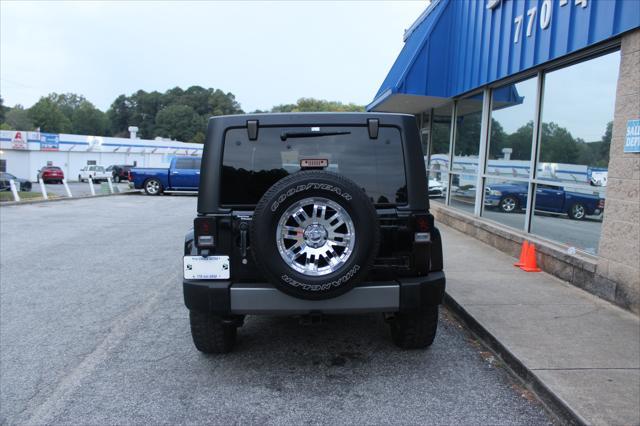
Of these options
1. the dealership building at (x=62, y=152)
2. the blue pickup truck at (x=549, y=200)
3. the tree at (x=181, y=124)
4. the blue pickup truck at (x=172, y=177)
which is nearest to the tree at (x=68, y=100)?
the tree at (x=181, y=124)

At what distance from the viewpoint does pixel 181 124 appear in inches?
4188

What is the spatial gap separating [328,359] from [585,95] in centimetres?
510

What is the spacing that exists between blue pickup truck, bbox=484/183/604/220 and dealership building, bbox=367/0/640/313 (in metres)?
0.02

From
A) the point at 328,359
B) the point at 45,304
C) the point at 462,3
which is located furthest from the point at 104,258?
the point at 462,3

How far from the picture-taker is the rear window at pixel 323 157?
3818 mm

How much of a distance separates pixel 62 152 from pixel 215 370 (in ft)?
169

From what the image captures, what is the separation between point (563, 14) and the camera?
6.60 metres

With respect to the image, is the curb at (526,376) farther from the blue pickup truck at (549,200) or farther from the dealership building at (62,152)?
the dealership building at (62,152)

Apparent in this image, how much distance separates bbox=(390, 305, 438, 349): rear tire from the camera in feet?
13.4

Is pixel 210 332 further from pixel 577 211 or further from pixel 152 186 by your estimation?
pixel 152 186

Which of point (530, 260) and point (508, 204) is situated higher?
point (508, 204)

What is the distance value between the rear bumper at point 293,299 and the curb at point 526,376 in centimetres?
92

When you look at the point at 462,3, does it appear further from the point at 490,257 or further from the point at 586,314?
the point at 586,314

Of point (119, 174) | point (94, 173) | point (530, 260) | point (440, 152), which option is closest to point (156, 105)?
point (94, 173)
